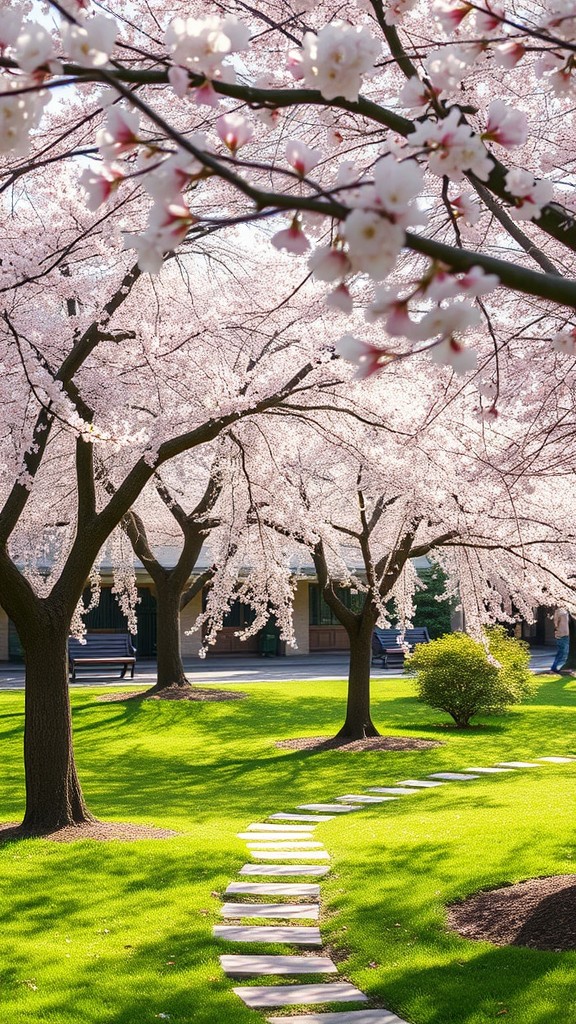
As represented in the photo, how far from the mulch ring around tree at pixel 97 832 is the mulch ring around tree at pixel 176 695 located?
1095cm

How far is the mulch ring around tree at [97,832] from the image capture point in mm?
8505

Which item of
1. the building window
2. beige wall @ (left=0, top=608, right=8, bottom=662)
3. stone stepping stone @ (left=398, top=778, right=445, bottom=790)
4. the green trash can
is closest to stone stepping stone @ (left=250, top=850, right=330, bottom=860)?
stone stepping stone @ (left=398, top=778, right=445, bottom=790)

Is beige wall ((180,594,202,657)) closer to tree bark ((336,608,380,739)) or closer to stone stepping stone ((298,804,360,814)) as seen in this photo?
tree bark ((336,608,380,739))

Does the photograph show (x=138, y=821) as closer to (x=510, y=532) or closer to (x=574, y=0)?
(x=510, y=532)

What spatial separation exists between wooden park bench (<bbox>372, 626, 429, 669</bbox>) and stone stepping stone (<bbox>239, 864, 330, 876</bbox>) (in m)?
22.0

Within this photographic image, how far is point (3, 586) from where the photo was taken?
334 inches

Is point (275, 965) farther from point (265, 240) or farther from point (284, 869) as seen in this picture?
point (265, 240)

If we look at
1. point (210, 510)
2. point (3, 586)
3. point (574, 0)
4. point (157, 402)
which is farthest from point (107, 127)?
point (210, 510)

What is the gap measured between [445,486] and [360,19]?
20.8 feet

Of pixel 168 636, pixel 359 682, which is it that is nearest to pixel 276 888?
pixel 359 682

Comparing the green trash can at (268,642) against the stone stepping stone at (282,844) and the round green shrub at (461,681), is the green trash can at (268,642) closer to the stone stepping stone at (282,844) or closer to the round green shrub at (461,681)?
the round green shrub at (461,681)

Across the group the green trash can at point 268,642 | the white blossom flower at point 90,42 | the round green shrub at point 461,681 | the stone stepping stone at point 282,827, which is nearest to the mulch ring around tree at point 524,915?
the stone stepping stone at point 282,827

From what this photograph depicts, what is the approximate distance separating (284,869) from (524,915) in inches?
86.4

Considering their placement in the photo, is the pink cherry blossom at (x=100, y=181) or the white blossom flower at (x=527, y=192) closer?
the pink cherry blossom at (x=100, y=181)
